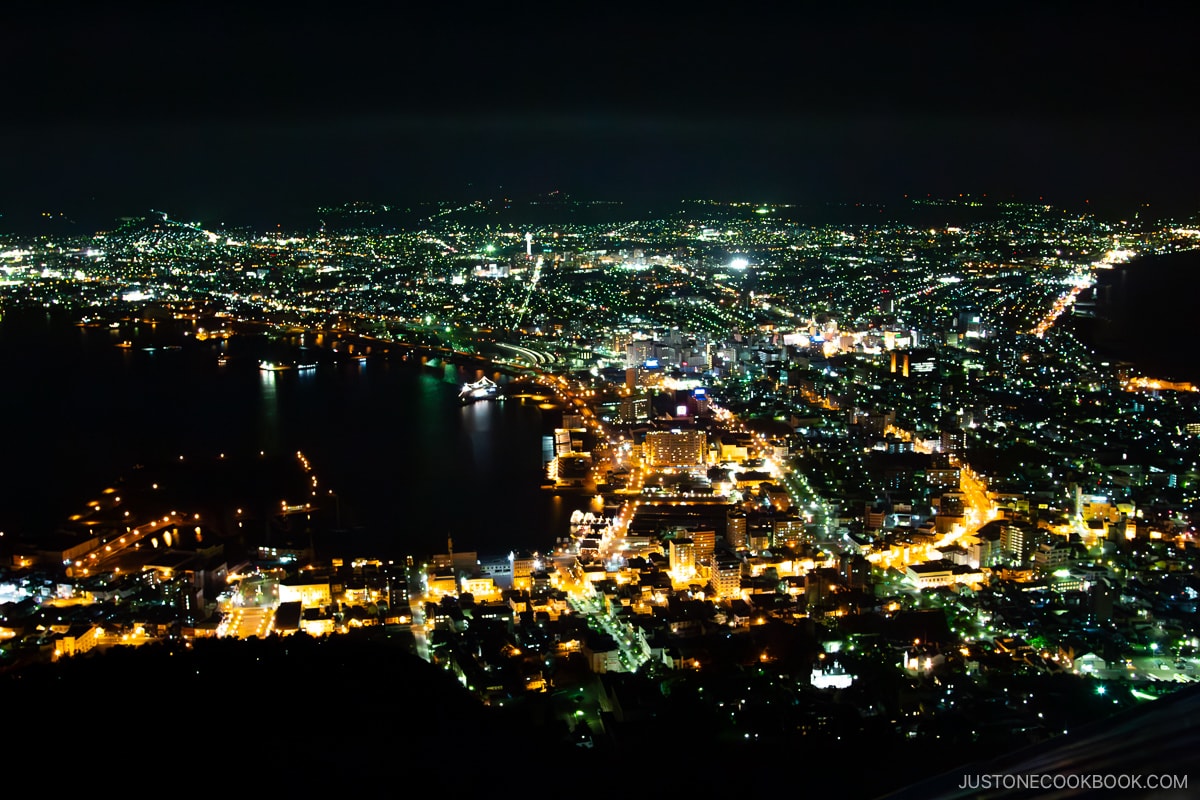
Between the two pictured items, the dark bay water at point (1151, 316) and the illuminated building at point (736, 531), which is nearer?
the illuminated building at point (736, 531)

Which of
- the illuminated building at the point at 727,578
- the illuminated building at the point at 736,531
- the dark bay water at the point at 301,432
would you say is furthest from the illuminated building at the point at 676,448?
the illuminated building at the point at 727,578

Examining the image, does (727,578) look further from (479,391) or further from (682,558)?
(479,391)

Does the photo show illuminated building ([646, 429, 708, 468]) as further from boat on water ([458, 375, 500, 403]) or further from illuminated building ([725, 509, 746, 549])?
boat on water ([458, 375, 500, 403])

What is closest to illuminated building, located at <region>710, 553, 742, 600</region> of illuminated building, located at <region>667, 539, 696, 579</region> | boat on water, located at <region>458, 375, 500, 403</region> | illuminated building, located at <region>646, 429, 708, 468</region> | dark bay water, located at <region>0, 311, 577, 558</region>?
illuminated building, located at <region>667, 539, 696, 579</region>

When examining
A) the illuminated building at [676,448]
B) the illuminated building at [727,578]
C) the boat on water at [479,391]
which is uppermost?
the illuminated building at [727,578]

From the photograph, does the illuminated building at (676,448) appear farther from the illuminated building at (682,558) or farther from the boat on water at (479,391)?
the boat on water at (479,391)

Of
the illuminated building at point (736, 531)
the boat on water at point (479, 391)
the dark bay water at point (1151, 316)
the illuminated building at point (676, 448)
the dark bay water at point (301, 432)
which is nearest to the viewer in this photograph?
the illuminated building at point (736, 531)

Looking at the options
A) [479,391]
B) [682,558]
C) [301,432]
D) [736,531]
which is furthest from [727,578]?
[479,391]
